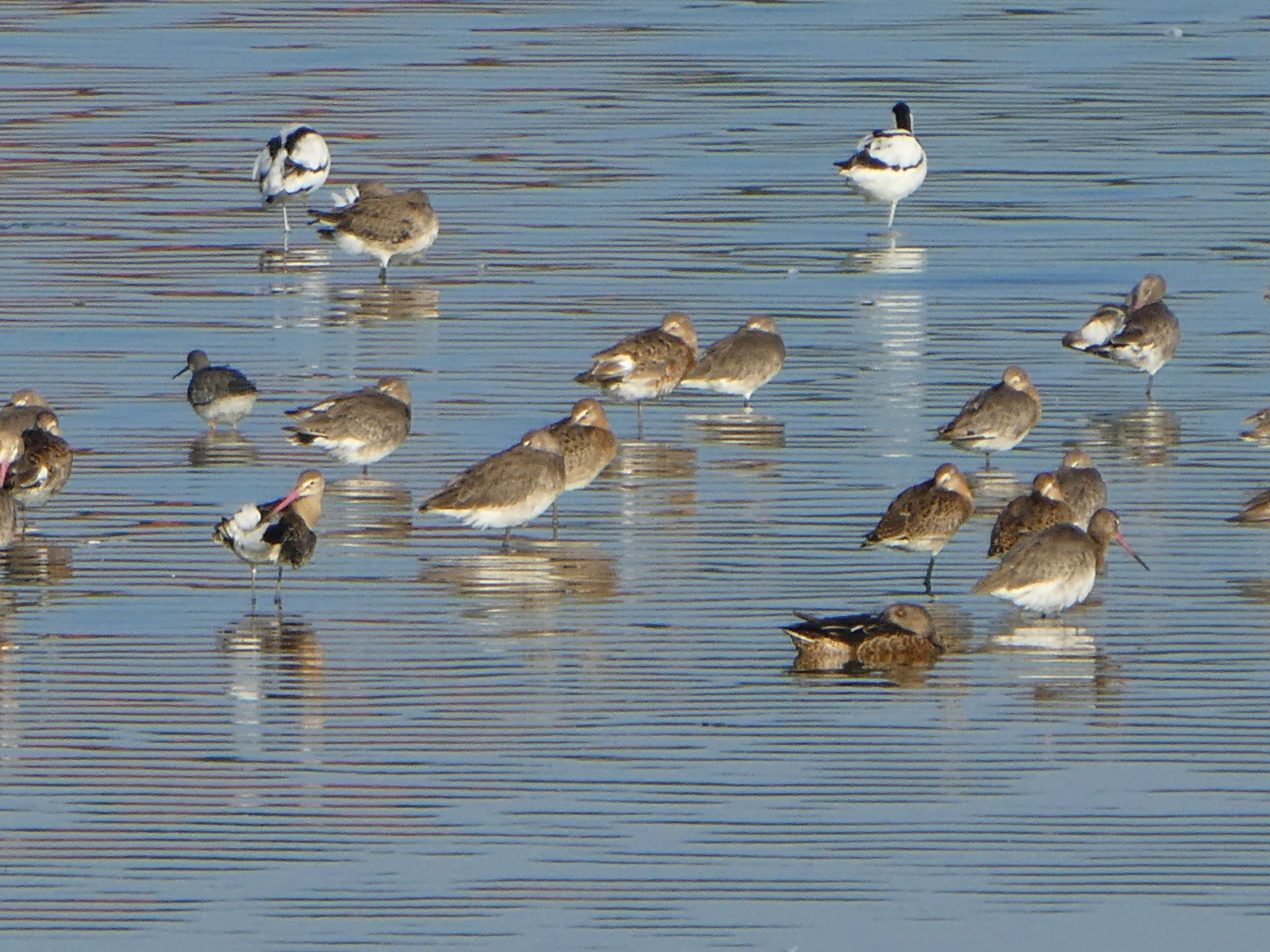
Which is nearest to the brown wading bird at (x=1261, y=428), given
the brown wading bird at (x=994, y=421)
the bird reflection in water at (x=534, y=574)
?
the brown wading bird at (x=994, y=421)

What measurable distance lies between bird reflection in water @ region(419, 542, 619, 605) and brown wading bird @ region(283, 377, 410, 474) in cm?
133

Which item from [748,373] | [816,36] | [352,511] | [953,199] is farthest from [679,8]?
[352,511]

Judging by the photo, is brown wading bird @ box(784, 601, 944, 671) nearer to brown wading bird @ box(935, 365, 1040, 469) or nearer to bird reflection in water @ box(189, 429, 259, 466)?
brown wading bird @ box(935, 365, 1040, 469)

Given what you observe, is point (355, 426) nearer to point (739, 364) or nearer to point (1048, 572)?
point (739, 364)

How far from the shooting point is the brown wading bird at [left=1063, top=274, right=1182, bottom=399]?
15984 mm

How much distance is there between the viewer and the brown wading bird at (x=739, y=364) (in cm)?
1553

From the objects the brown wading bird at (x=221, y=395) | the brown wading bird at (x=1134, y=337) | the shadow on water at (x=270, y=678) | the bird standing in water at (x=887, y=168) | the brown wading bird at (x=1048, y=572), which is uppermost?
the bird standing in water at (x=887, y=168)

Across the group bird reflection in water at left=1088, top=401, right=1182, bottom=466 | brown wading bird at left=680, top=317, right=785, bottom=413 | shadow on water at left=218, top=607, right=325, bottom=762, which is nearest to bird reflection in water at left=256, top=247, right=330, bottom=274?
brown wading bird at left=680, top=317, right=785, bottom=413

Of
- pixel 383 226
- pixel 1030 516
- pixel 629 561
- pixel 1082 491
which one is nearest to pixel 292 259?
pixel 383 226

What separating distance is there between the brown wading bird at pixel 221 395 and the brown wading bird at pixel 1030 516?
4.51 m

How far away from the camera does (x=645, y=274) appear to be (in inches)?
774

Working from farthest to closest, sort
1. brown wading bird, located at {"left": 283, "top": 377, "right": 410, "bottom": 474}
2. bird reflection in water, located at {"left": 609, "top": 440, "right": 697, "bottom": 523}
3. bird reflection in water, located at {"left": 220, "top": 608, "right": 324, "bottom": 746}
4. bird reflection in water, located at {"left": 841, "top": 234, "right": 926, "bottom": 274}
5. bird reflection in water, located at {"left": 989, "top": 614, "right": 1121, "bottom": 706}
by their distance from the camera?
1. bird reflection in water, located at {"left": 841, "top": 234, "right": 926, "bottom": 274}
2. brown wading bird, located at {"left": 283, "top": 377, "right": 410, "bottom": 474}
3. bird reflection in water, located at {"left": 609, "top": 440, "right": 697, "bottom": 523}
4. bird reflection in water, located at {"left": 989, "top": 614, "right": 1121, "bottom": 706}
5. bird reflection in water, located at {"left": 220, "top": 608, "right": 324, "bottom": 746}

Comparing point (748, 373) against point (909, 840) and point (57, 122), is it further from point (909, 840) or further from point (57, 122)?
point (57, 122)

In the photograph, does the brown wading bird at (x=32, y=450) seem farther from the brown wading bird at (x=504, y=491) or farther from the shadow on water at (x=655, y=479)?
the shadow on water at (x=655, y=479)
